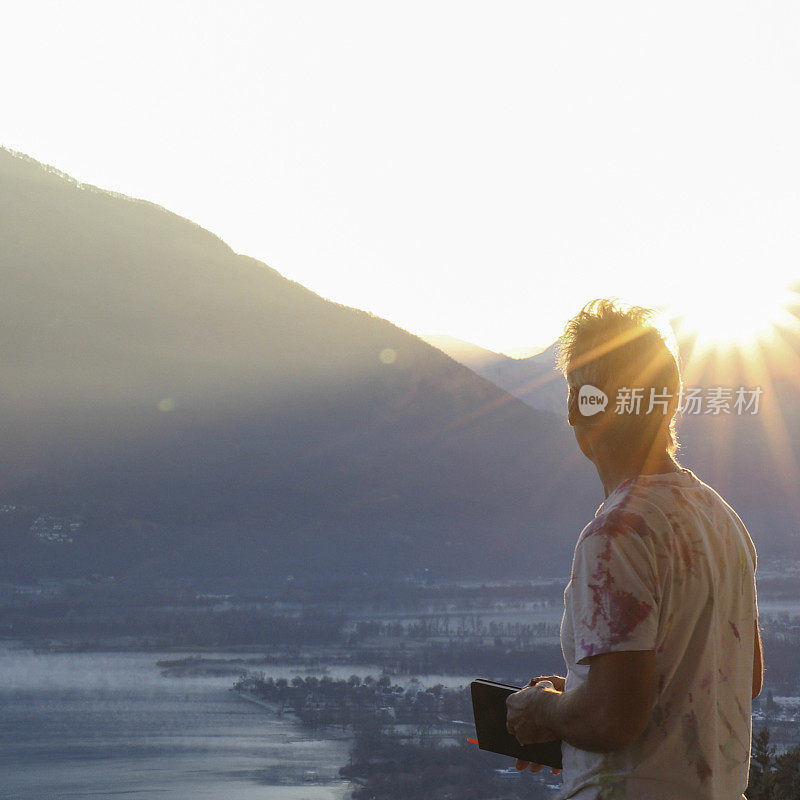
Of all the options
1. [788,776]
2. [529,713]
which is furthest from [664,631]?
[788,776]

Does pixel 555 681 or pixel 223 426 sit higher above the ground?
pixel 223 426

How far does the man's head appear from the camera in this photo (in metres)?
1.42

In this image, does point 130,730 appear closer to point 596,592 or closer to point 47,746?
point 47,746

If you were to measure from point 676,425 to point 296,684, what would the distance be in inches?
1035

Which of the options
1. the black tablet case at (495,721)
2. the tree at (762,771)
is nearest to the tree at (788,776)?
the tree at (762,771)

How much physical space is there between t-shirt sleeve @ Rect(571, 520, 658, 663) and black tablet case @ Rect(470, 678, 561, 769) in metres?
0.34

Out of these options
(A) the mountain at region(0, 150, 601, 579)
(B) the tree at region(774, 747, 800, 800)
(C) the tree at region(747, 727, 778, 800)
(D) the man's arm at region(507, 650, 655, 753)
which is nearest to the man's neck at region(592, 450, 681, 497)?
(D) the man's arm at region(507, 650, 655, 753)

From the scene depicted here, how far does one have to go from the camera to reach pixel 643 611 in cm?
124

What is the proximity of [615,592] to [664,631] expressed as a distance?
0.12 meters

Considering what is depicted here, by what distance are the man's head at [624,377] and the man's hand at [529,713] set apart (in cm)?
38

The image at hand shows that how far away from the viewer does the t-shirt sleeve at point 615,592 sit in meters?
1.24

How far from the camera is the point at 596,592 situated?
1257 millimetres

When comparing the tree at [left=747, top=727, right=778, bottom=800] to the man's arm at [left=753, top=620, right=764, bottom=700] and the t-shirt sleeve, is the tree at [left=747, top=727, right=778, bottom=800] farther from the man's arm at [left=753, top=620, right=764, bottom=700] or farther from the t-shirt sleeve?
the t-shirt sleeve

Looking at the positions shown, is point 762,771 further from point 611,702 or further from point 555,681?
point 611,702
